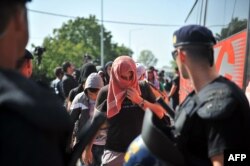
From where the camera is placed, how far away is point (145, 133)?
1.93 meters

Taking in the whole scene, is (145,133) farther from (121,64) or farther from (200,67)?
(121,64)

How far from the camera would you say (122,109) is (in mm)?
3789

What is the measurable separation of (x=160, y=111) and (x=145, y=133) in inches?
65.7

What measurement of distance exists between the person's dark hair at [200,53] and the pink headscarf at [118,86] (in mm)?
1685

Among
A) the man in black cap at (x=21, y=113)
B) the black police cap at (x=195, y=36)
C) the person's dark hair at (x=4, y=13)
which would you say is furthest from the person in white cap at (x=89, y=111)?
the person's dark hair at (x=4, y=13)

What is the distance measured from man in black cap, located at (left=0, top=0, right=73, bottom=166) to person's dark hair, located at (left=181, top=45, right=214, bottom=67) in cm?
104

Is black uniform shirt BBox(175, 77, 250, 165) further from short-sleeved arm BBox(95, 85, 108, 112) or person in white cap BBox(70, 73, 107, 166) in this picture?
person in white cap BBox(70, 73, 107, 166)

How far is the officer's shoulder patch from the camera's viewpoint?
180 cm

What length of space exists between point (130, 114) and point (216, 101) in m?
2.00

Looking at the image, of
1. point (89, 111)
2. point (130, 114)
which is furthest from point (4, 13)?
point (89, 111)

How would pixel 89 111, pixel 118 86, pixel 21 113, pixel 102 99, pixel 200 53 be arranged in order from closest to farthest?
pixel 21 113
pixel 200 53
pixel 118 86
pixel 102 99
pixel 89 111

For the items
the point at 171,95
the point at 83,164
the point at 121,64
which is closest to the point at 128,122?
the point at 121,64

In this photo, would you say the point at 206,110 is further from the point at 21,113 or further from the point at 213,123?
the point at 21,113

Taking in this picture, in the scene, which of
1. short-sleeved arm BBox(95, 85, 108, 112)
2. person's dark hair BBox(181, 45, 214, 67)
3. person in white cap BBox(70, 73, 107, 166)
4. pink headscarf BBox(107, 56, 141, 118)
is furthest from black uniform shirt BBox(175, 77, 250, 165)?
person in white cap BBox(70, 73, 107, 166)
